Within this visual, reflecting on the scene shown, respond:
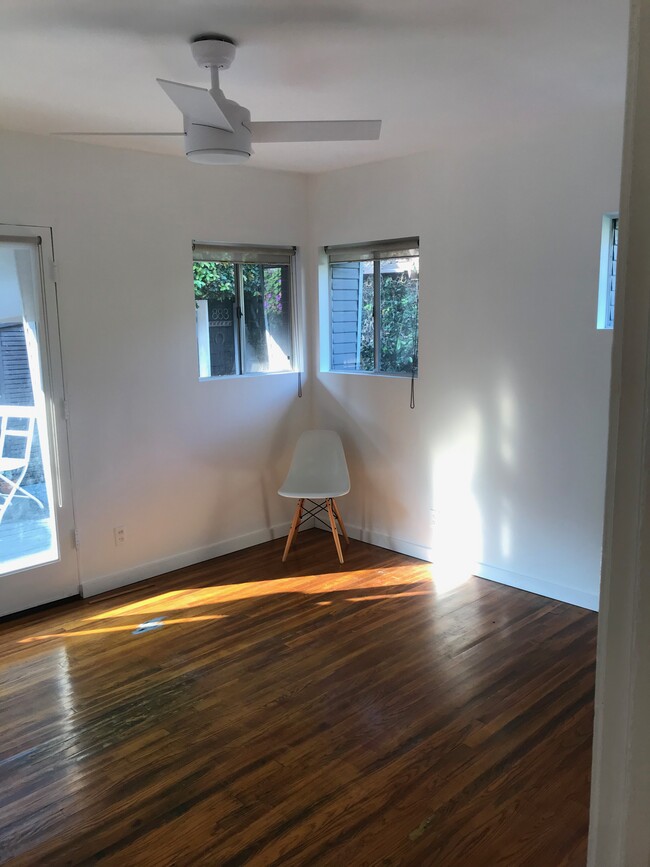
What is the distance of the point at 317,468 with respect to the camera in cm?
477

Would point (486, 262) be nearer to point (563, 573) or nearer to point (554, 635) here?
point (563, 573)

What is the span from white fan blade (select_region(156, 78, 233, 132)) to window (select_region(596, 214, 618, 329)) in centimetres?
199

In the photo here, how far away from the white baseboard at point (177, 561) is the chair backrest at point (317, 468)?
1.61 feet

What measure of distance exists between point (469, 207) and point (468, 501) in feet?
5.77

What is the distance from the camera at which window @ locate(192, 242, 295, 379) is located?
4559 mm

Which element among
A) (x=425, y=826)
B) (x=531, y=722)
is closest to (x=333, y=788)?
(x=425, y=826)

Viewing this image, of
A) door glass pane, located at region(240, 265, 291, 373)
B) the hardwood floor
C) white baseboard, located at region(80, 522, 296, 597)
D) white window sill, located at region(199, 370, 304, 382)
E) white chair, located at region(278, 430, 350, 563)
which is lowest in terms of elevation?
the hardwood floor

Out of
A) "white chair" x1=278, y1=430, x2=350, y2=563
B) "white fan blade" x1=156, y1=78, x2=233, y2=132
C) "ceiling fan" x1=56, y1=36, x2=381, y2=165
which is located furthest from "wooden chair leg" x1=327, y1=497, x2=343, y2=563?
"white fan blade" x1=156, y1=78, x2=233, y2=132

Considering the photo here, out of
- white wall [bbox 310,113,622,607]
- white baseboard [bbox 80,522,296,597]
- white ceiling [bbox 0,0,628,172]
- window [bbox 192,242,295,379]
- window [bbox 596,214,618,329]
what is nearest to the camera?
white ceiling [bbox 0,0,628,172]

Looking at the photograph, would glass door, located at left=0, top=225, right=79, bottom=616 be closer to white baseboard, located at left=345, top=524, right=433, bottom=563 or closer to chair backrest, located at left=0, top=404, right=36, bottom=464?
chair backrest, located at left=0, top=404, right=36, bottom=464

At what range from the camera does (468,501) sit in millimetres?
4293

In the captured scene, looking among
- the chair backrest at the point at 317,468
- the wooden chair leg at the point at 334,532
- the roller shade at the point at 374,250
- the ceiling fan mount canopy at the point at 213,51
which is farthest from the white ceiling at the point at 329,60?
the wooden chair leg at the point at 334,532

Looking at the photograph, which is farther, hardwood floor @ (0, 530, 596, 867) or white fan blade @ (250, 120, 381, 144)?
white fan blade @ (250, 120, 381, 144)

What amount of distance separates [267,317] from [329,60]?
2.46 meters
